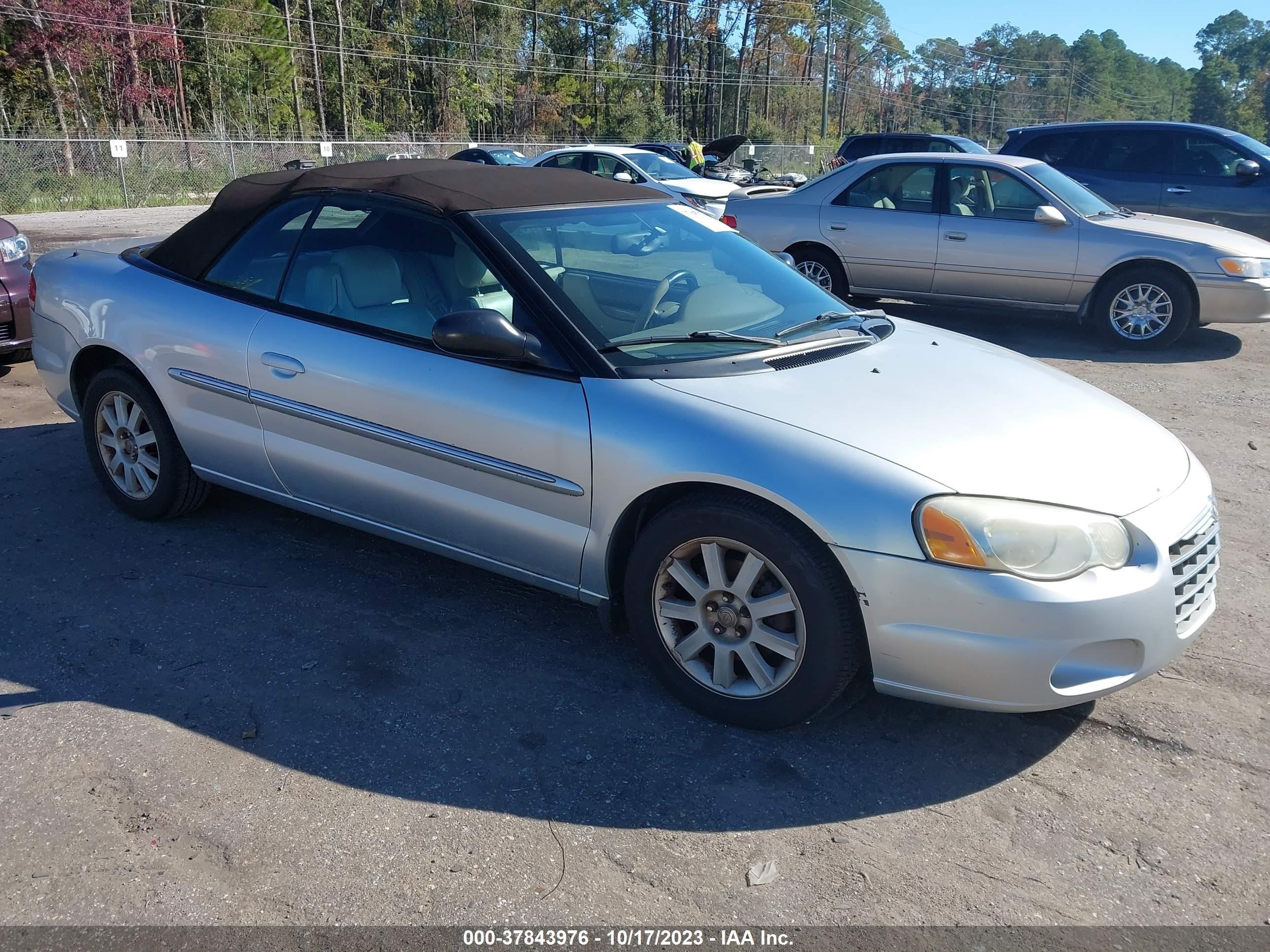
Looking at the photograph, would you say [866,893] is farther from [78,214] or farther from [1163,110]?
[1163,110]

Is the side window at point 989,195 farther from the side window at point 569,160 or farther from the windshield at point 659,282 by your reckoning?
the side window at point 569,160

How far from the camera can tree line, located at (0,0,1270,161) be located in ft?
117

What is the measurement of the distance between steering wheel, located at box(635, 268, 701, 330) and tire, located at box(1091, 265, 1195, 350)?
6.18m

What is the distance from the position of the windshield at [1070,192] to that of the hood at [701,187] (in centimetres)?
575

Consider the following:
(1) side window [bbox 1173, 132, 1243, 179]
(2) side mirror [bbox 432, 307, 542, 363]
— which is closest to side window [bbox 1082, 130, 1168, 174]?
(1) side window [bbox 1173, 132, 1243, 179]

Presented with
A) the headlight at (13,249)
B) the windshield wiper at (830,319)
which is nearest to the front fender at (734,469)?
the windshield wiper at (830,319)

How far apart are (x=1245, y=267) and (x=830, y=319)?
610 centimetres

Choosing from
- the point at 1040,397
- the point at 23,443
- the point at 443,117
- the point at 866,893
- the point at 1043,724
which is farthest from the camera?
the point at 443,117

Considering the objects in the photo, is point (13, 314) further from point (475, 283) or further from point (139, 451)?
point (475, 283)

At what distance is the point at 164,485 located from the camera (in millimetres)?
4680

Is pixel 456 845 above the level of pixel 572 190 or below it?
below

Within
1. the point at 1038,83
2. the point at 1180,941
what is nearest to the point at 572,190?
the point at 1180,941

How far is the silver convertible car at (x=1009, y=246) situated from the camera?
8664 mm

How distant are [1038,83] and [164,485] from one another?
5754 inches
